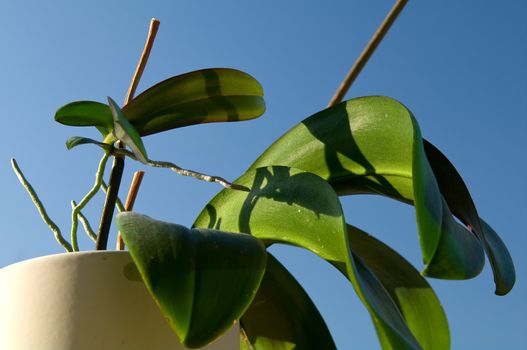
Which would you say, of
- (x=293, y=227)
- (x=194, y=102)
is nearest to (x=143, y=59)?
(x=194, y=102)

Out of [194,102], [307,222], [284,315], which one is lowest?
[284,315]

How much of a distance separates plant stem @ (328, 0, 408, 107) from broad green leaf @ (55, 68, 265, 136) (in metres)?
0.09

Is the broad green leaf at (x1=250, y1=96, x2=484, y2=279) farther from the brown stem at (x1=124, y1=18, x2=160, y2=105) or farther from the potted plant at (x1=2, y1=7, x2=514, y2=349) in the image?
the brown stem at (x1=124, y1=18, x2=160, y2=105)

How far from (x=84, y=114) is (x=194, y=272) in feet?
0.94

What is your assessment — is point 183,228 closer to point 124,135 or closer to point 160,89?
point 124,135

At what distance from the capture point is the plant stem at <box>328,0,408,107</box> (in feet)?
2.38

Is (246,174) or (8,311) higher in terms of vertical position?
(246,174)

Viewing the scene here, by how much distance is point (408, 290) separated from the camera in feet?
2.38

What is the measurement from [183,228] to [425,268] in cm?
17

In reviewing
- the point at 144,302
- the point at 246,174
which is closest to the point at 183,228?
the point at 144,302

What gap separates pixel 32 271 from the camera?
566 millimetres

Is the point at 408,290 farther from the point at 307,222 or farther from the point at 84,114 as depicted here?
the point at 84,114

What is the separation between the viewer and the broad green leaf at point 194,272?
0.43 m

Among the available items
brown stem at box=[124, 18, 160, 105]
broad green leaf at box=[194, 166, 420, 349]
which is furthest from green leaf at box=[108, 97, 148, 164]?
brown stem at box=[124, 18, 160, 105]
